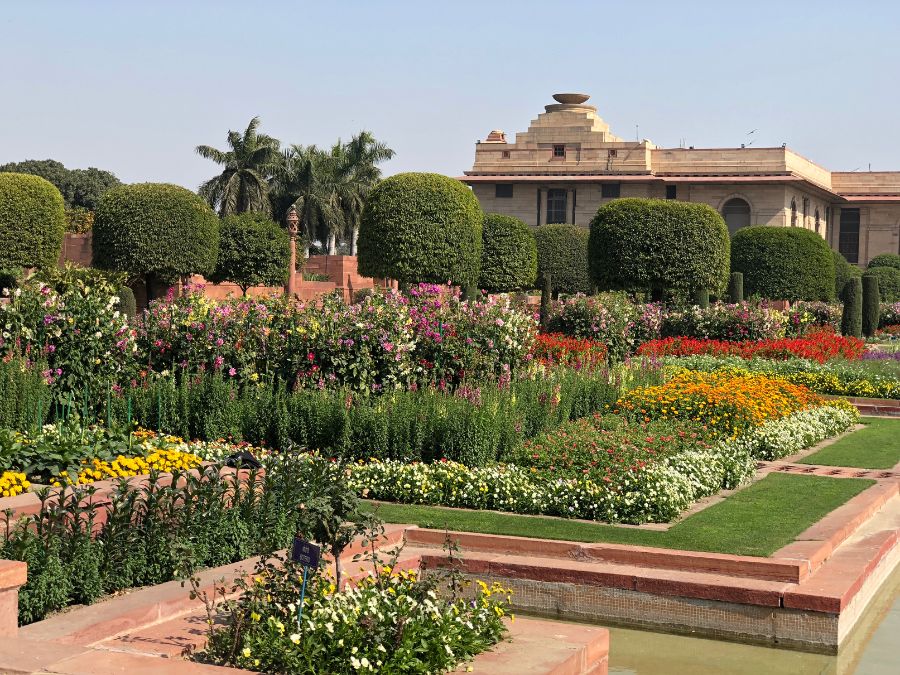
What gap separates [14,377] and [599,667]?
21.6 ft

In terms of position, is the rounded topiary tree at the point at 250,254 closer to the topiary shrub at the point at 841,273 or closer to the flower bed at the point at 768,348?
the flower bed at the point at 768,348

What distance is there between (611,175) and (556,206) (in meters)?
3.19

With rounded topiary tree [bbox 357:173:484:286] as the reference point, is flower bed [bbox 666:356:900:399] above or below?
below

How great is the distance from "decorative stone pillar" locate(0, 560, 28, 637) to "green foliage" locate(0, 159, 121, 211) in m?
64.1

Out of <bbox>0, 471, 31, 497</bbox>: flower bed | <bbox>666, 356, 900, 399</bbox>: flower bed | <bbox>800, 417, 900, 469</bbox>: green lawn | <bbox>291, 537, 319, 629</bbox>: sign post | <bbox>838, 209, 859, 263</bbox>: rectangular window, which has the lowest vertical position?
<bbox>800, 417, 900, 469</bbox>: green lawn

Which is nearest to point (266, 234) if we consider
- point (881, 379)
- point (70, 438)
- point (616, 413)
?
point (881, 379)

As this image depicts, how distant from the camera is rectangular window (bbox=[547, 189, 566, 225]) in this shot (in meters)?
59.6

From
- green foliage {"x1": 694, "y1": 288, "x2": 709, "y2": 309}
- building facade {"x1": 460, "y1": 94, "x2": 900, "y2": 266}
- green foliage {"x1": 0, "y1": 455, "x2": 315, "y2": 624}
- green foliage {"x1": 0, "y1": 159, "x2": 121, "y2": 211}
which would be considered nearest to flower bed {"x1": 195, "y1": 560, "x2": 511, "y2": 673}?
green foliage {"x1": 0, "y1": 455, "x2": 315, "y2": 624}

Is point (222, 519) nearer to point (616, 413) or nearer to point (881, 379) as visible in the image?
point (616, 413)

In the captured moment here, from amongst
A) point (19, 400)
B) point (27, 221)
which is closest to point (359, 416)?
point (19, 400)

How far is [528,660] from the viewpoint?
519cm

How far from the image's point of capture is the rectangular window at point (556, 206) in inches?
2346

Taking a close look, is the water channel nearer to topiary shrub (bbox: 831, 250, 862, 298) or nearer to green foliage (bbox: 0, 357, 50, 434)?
green foliage (bbox: 0, 357, 50, 434)

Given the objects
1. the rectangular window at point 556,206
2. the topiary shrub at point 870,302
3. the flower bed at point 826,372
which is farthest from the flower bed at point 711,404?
the rectangular window at point 556,206
